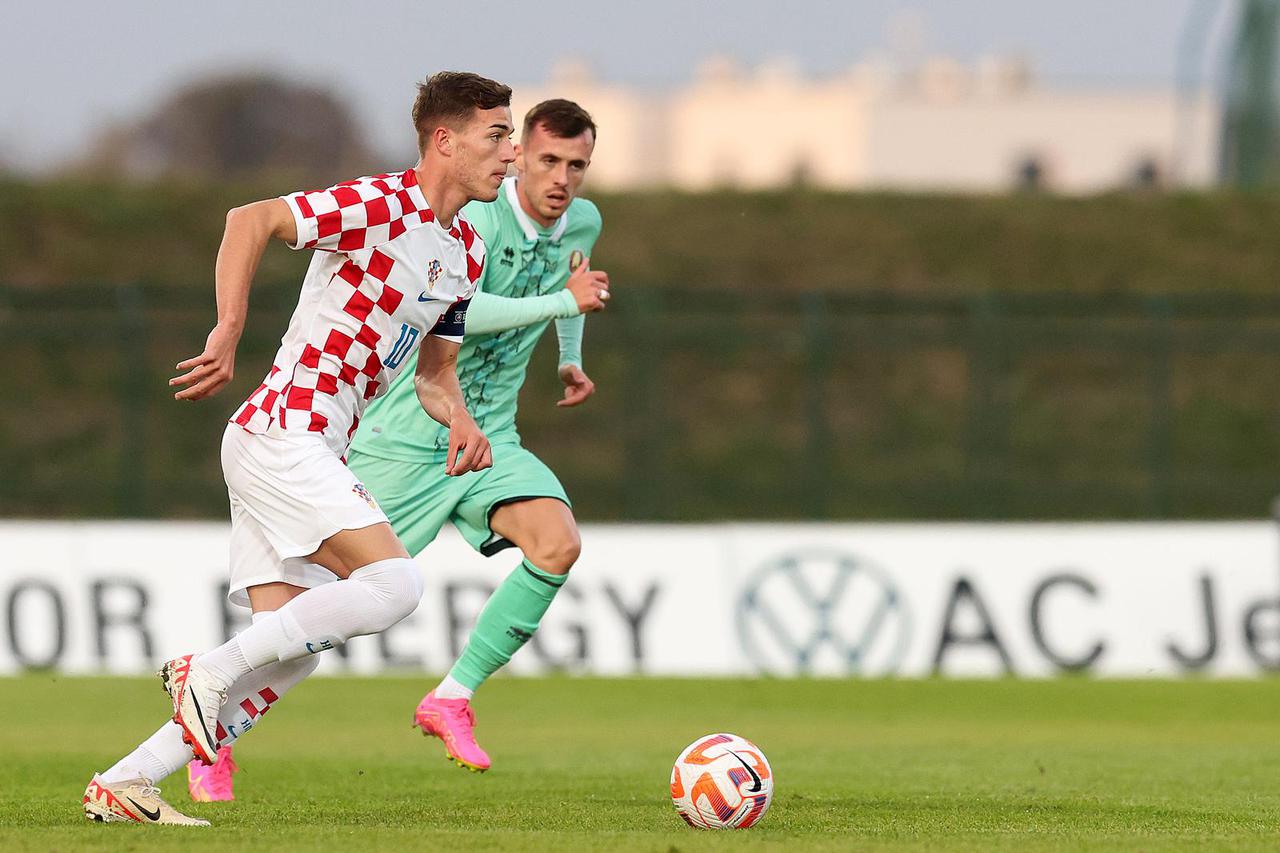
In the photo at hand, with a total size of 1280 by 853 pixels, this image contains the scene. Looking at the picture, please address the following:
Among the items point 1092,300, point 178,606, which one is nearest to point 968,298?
point 1092,300

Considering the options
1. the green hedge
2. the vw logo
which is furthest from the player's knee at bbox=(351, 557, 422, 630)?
the green hedge

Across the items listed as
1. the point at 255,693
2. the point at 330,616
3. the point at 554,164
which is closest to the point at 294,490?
the point at 330,616

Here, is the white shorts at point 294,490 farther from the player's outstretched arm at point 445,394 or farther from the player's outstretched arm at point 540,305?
the player's outstretched arm at point 540,305

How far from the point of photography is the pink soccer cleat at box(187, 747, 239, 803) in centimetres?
695

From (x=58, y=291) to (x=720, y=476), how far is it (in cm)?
1015

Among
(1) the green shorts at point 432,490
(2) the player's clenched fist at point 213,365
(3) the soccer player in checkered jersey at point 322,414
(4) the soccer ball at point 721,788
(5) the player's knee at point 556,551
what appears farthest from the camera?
(1) the green shorts at point 432,490

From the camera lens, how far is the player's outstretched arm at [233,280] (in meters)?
5.58

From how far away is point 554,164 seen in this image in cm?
760

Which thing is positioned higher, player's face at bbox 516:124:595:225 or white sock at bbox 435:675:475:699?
player's face at bbox 516:124:595:225

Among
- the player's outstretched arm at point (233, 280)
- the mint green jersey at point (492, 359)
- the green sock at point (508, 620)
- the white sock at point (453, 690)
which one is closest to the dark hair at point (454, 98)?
the player's outstretched arm at point (233, 280)

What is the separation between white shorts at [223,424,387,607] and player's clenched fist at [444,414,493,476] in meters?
0.43

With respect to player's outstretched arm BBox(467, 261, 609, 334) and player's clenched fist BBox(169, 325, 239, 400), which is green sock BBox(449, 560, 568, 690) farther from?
player's clenched fist BBox(169, 325, 239, 400)

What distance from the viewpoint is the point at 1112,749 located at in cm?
975

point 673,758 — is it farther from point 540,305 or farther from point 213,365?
point 213,365
